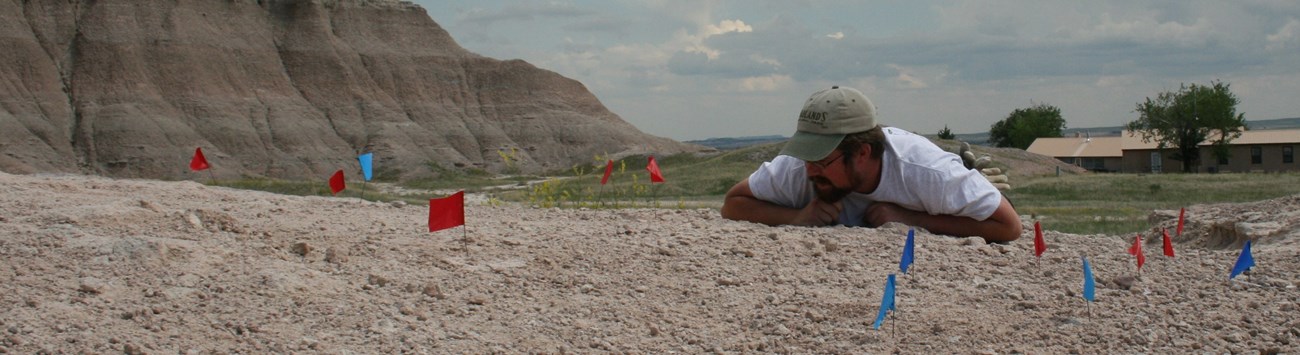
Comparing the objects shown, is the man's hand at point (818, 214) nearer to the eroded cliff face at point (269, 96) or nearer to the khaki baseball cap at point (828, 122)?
the khaki baseball cap at point (828, 122)

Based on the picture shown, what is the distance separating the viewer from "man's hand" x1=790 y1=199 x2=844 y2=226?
226 inches

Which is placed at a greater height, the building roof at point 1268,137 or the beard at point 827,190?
the beard at point 827,190

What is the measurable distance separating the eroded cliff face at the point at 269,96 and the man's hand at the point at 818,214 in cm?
4762

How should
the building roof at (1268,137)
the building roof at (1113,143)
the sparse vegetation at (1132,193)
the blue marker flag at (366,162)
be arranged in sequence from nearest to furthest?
the blue marker flag at (366,162), the sparse vegetation at (1132,193), the building roof at (1268,137), the building roof at (1113,143)

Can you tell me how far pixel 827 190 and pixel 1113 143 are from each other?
228 ft

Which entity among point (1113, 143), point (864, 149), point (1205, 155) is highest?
point (864, 149)

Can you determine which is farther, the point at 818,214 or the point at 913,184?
the point at 818,214

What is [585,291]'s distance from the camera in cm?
455

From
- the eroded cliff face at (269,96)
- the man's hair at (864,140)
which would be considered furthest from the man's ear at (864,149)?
the eroded cliff face at (269,96)

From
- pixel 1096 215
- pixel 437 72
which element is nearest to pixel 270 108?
pixel 437 72

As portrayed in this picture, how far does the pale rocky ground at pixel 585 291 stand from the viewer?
12.8ft

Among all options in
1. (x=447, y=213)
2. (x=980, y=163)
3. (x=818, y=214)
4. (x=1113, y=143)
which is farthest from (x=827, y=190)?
(x=1113, y=143)

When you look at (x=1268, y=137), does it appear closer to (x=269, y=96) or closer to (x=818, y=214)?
(x=269, y=96)

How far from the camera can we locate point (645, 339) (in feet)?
13.1
